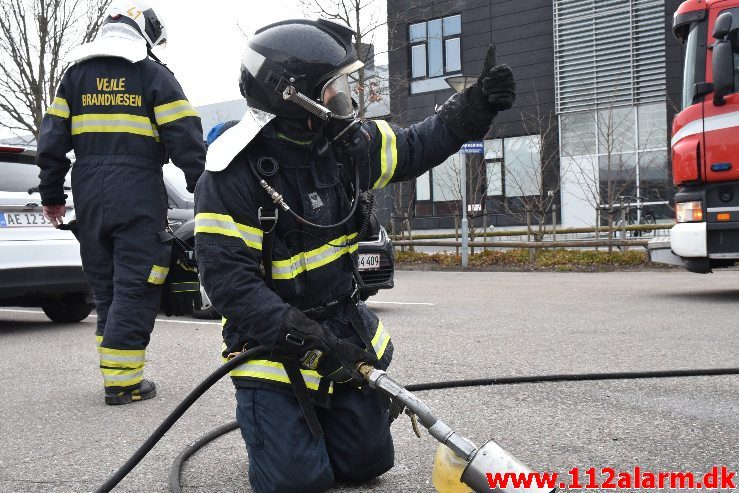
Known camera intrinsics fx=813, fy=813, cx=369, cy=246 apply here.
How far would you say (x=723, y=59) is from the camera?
754 centimetres

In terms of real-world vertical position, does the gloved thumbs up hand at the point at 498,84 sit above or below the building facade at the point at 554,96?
below

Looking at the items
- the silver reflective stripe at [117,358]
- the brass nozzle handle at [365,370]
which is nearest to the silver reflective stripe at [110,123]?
the silver reflective stripe at [117,358]

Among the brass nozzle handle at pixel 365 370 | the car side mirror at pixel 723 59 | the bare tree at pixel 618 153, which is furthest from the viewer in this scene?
the bare tree at pixel 618 153

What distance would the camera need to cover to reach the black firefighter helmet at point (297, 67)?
2.60 metres

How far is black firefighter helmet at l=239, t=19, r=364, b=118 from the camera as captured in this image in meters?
2.60

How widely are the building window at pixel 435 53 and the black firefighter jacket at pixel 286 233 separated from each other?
24644mm

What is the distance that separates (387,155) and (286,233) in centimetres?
51

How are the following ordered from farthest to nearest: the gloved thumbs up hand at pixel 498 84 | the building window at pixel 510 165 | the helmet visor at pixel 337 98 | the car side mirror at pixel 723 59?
the building window at pixel 510 165 → the car side mirror at pixel 723 59 → the gloved thumbs up hand at pixel 498 84 → the helmet visor at pixel 337 98

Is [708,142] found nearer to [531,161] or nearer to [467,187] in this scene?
[467,187]

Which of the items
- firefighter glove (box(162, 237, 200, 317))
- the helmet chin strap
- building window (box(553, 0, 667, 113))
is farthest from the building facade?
firefighter glove (box(162, 237, 200, 317))

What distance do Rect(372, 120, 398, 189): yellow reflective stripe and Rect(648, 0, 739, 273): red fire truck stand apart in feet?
18.6

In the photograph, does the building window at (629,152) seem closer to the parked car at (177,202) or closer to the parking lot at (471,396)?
the parking lot at (471,396)

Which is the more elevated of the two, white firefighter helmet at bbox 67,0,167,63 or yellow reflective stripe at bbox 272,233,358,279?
white firefighter helmet at bbox 67,0,167,63

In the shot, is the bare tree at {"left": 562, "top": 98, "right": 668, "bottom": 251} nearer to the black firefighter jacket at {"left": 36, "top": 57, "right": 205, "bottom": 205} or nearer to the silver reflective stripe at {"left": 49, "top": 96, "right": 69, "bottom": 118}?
the black firefighter jacket at {"left": 36, "top": 57, "right": 205, "bottom": 205}
